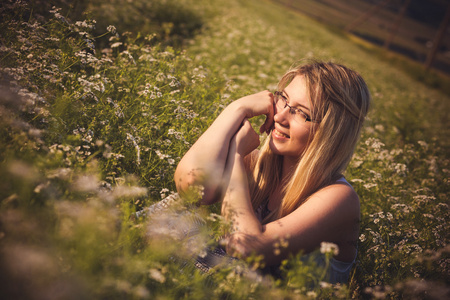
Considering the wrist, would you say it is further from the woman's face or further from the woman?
the woman's face

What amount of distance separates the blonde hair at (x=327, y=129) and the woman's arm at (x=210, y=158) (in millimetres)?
631

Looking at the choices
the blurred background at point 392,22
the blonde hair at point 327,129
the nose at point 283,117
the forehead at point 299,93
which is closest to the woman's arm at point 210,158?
the nose at point 283,117

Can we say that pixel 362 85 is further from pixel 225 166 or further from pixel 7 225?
pixel 7 225

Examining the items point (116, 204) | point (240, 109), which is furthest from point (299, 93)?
point (116, 204)

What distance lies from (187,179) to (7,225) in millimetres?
1065

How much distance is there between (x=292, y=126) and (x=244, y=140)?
46cm

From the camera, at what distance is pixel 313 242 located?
2.11 metres

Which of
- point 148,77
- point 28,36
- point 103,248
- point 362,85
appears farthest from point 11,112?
point 362,85

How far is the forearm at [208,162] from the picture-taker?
6.95 ft

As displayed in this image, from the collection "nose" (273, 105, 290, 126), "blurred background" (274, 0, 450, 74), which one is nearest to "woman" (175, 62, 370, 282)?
"nose" (273, 105, 290, 126)

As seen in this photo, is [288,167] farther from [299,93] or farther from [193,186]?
[193,186]

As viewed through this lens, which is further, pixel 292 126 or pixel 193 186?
pixel 292 126

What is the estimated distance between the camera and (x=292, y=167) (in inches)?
113

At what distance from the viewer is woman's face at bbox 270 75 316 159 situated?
2557 millimetres
